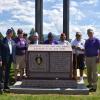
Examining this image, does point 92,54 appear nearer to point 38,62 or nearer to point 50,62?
point 50,62

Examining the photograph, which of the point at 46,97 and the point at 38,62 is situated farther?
the point at 38,62

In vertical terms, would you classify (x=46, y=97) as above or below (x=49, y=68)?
below

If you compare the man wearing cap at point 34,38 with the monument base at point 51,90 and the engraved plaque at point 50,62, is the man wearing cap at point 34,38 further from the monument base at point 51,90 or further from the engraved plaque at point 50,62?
the monument base at point 51,90

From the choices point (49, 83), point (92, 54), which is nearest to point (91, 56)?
point (92, 54)

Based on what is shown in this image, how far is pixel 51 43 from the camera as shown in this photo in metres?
16.1

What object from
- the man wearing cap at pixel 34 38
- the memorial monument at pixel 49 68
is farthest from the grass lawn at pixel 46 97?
the man wearing cap at pixel 34 38

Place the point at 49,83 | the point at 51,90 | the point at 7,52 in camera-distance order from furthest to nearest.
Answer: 1. the point at 49,83
2. the point at 7,52
3. the point at 51,90

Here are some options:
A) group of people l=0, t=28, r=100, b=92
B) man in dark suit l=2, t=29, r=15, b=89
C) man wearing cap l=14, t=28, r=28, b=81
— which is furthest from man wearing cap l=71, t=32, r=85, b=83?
man in dark suit l=2, t=29, r=15, b=89

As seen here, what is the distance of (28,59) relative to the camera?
50.8ft

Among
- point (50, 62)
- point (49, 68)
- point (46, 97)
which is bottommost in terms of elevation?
point (46, 97)

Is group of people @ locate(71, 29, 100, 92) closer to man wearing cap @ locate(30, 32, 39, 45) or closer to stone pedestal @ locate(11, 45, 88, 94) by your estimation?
stone pedestal @ locate(11, 45, 88, 94)

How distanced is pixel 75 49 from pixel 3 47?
9.20 ft

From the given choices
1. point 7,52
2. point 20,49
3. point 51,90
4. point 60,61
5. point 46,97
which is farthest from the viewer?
point 20,49

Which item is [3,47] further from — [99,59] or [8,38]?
[99,59]
